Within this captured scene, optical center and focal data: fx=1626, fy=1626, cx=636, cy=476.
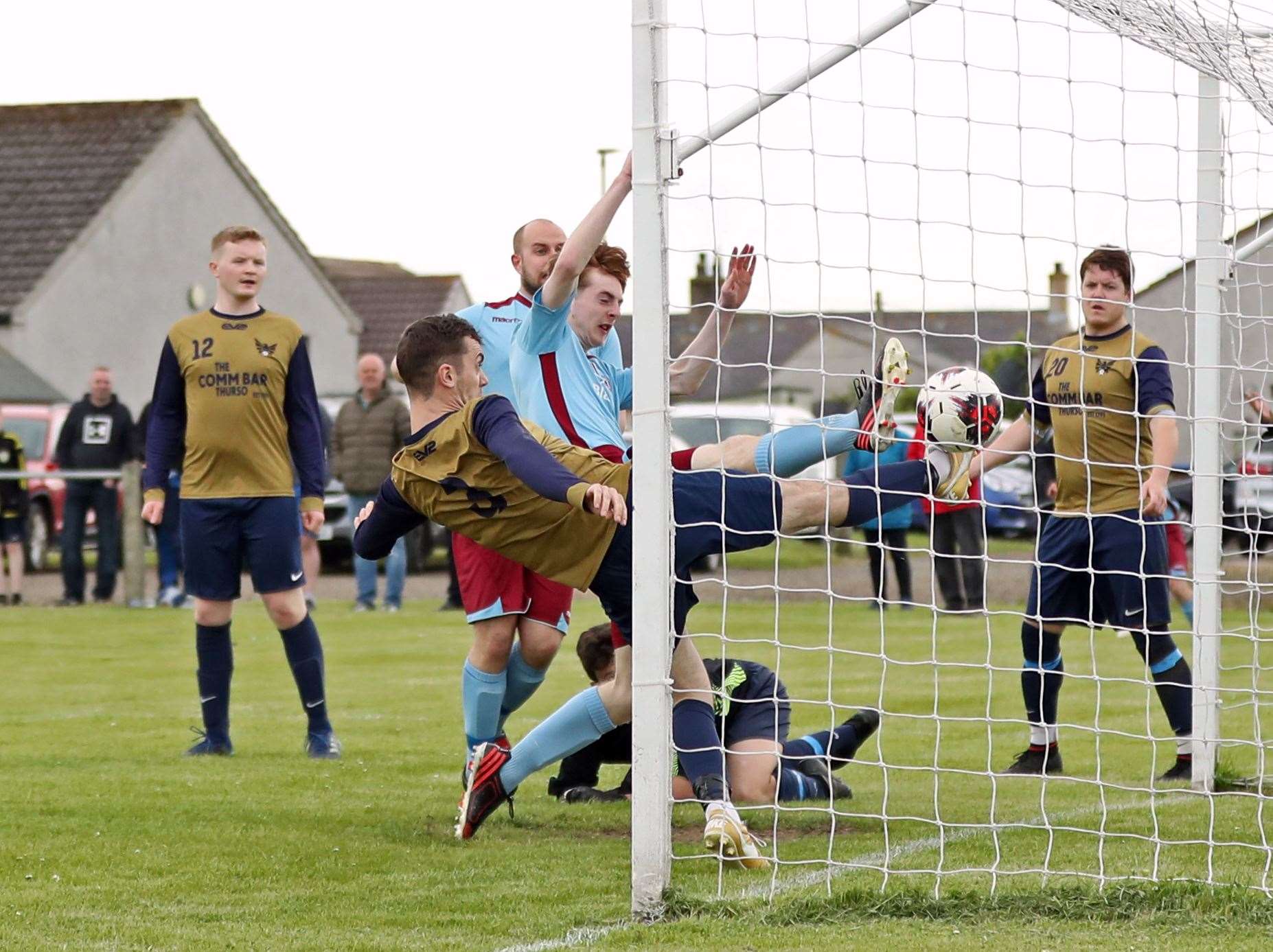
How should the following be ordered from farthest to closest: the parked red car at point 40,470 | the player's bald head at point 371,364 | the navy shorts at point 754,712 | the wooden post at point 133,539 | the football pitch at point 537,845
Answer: the parked red car at point 40,470, the wooden post at point 133,539, the player's bald head at point 371,364, the navy shorts at point 754,712, the football pitch at point 537,845

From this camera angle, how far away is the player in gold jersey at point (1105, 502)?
254 inches

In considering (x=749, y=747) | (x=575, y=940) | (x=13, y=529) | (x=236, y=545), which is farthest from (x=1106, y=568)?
(x=13, y=529)

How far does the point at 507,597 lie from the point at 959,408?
1709mm

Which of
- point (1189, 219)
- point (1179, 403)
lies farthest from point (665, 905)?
point (1179, 403)

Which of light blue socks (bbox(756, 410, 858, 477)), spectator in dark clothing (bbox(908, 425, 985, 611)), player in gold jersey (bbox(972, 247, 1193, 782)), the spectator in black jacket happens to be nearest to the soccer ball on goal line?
light blue socks (bbox(756, 410, 858, 477))

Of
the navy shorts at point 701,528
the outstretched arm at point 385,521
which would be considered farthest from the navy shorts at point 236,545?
the navy shorts at point 701,528

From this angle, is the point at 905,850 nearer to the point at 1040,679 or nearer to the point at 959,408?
the point at 959,408

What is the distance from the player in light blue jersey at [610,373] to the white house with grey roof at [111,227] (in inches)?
1075

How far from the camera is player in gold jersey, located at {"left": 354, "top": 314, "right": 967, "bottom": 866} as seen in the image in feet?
15.5

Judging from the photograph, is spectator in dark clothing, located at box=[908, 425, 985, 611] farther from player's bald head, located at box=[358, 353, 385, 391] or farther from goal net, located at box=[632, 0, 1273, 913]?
goal net, located at box=[632, 0, 1273, 913]

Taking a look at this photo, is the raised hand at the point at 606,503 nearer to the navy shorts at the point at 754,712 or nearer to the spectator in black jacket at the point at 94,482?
the navy shorts at the point at 754,712

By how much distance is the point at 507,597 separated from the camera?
18.9 ft

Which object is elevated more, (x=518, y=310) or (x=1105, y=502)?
(x=518, y=310)

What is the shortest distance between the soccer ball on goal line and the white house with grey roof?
92.3 feet
